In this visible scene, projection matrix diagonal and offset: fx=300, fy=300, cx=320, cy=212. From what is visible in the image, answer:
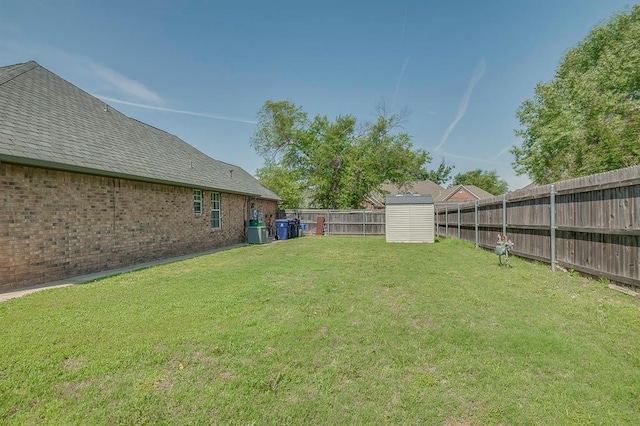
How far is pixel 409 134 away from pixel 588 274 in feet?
77.8

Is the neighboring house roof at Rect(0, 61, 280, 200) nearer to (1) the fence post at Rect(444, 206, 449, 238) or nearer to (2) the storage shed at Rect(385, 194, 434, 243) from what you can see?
(2) the storage shed at Rect(385, 194, 434, 243)

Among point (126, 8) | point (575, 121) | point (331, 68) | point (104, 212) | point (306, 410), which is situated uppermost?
point (331, 68)

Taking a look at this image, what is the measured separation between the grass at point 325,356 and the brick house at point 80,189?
1847 millimetres

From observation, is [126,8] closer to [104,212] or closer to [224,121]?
[104,212]

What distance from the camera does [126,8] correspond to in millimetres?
9695

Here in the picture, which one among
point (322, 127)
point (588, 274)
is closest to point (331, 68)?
point (322, 127)

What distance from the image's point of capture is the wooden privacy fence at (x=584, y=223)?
4684 millimetres

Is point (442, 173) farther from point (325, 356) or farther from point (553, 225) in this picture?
point (325, 356)

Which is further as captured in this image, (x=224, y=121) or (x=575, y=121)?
(x=224, y=121)

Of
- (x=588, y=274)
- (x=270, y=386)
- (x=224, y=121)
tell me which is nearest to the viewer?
(x=270, y=386)

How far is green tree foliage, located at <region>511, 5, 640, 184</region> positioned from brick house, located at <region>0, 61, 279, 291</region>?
19.2m

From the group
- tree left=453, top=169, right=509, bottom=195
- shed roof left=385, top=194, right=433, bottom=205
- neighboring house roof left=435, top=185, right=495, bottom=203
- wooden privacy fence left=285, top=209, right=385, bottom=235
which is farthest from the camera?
tree left=453, top=169, right=509, bottom=195

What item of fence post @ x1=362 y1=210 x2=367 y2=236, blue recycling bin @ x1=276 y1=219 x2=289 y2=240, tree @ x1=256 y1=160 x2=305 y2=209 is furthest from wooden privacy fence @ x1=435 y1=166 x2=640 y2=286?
tree @ x1=256 y1=160 x2=305 y2=209

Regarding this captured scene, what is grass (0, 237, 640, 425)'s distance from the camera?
219cm
